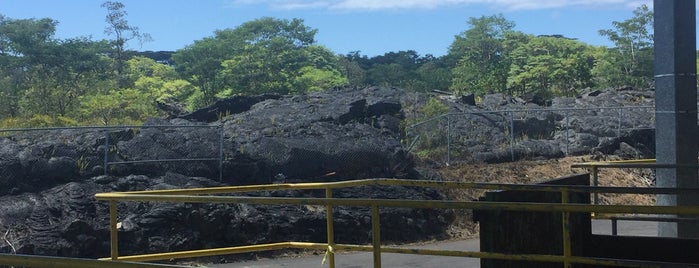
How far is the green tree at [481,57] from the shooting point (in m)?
60.9

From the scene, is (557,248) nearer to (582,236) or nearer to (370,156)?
(582,236)

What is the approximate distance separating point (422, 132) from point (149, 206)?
421 inches

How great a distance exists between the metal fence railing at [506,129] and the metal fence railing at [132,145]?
6.48 metres

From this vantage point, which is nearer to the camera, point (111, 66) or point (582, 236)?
point (582, 236)

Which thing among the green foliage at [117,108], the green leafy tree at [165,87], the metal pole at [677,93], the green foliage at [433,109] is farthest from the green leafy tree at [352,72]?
the metal pole at [677,93]

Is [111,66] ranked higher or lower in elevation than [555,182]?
higher

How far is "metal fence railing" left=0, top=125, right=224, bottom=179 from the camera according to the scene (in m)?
15.6

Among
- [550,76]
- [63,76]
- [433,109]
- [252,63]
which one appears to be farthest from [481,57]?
[433,109]

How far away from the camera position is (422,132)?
22875 mm

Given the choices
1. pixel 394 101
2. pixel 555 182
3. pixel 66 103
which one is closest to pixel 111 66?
pixel 66 103

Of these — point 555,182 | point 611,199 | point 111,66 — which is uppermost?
point 111,66

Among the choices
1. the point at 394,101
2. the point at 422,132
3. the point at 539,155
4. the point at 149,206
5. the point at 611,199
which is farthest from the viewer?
the point at 394,101

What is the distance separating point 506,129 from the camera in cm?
2464

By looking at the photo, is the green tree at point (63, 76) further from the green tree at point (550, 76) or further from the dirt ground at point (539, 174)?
the green tree at point (550, 76)
